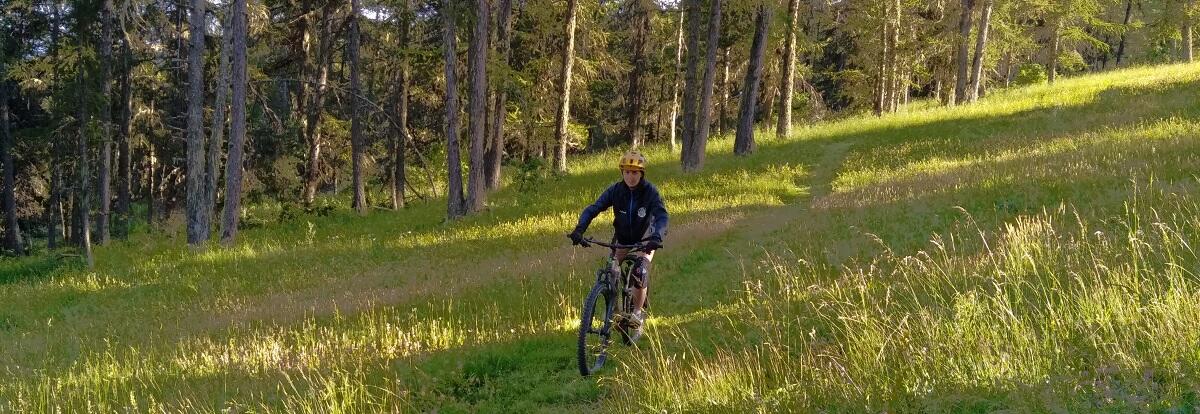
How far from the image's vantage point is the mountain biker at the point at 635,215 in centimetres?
628

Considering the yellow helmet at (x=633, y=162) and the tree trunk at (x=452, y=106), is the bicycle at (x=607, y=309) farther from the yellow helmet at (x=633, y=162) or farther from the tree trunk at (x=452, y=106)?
the tree trunk at (x=452, y=106)

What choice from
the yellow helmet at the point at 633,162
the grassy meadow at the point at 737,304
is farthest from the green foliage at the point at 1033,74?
the yellow helmet at the point at 633,162

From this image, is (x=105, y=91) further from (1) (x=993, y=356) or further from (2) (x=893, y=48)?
(2) (x=893, y=48)

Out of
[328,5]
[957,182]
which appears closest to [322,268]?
[957,182]

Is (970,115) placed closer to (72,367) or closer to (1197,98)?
(1197,98)

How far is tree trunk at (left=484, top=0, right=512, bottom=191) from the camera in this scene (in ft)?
70.2

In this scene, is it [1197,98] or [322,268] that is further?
[1197,98]

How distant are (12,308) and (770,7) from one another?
18331 mm

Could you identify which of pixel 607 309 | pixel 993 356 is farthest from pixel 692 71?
pixel 993 356

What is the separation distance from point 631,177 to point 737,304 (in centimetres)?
176

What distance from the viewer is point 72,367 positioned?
6.89 metres

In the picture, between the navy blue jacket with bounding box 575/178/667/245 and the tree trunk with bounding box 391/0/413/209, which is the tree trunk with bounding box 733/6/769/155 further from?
the navy blue jacket with bounding box 575/178/667/245

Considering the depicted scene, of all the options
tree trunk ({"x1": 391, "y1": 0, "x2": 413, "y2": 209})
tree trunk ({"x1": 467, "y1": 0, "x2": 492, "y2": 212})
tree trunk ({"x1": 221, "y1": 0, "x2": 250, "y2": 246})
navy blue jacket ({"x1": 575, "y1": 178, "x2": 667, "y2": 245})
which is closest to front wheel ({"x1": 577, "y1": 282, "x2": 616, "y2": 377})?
navy blue jacket ({"x1": 575, "y1": 178, "x2": 667, "y2": 245})

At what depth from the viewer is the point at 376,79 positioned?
113 feet
